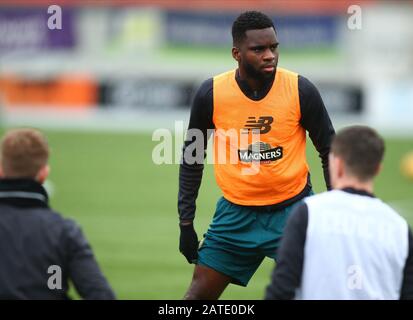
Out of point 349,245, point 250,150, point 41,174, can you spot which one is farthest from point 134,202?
point 349,245

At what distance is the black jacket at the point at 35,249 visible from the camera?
16.3 ft

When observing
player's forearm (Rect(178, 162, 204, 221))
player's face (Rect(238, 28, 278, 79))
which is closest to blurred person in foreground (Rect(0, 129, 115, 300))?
player's forearm (Rect(178, 162, 204, 221))

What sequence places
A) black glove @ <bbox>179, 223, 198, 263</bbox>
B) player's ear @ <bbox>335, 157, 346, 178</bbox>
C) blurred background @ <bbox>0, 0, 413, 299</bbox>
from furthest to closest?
blurred background @ <bbox>0, 0, 413, 299</bbox> < black glove @ <bbox>179, 223, 198, 263</bbox> < player's ear @ <bbox>335, 157, 346, 178</bbox>

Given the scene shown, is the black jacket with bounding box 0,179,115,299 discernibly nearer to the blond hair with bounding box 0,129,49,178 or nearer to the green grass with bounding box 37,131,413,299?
the blond hair with bounding box 0,129,49,178

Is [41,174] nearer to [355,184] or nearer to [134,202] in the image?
[355,184]

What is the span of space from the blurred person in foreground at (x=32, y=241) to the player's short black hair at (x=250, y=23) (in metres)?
2.25

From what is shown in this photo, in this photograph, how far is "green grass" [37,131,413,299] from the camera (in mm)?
11242

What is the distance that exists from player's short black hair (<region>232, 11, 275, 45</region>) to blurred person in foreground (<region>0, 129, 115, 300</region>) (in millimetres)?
2247

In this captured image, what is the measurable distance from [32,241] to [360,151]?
5.38 feet

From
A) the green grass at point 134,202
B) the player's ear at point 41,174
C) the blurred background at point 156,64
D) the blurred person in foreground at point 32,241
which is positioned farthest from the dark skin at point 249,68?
the blurred background at point 156,64

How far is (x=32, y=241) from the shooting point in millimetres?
4969
